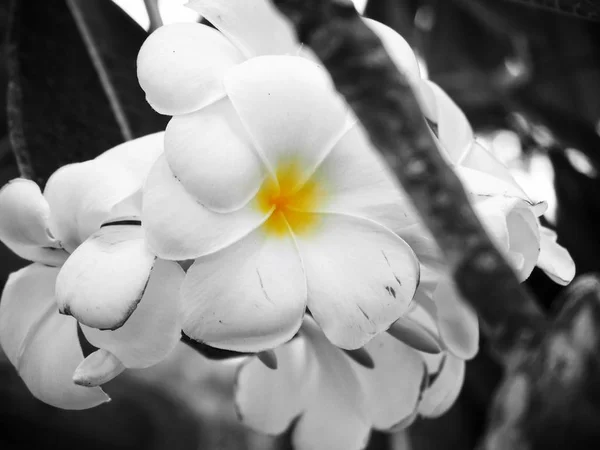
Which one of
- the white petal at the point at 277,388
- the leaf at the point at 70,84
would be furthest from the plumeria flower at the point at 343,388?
the leaf at the point at 70,84

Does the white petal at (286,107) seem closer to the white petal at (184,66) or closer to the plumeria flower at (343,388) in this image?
the white petal at (184,66)

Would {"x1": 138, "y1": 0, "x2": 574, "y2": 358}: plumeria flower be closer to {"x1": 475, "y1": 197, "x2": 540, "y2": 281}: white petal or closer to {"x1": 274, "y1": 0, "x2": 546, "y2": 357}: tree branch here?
{"x1": 475, "y1": 197, "x2": 540, "y2": 281}: white petal

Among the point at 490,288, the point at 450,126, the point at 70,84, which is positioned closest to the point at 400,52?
the point at 450,126

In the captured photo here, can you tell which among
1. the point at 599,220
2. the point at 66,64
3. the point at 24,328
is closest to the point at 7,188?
the point at 24,328

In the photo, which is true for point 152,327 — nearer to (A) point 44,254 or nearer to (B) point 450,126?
(A) point 44,254

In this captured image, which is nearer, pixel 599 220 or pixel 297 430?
pixel 297 430

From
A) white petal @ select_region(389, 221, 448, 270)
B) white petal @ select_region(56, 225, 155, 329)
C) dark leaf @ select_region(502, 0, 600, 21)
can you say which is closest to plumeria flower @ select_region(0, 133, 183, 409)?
white petal @ select_region(56, 225, 155, 329)

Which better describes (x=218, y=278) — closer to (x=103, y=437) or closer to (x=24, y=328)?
(x=24, y=328)

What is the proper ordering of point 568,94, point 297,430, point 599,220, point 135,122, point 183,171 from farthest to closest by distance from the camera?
point 568,94, point 599,220, point 135,122, point 297,430, point 183,171
